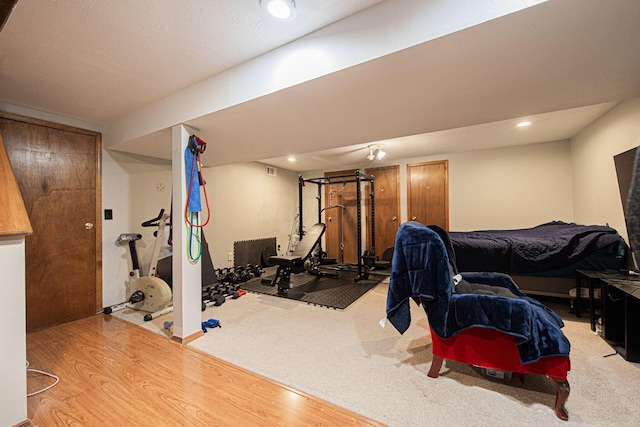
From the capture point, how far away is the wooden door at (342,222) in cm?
593

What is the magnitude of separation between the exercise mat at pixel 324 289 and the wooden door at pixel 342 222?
1.15 metres

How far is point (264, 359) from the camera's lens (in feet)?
6.68

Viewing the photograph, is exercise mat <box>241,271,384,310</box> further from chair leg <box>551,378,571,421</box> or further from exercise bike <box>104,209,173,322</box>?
chair leg <box>551,378,571,421</box>

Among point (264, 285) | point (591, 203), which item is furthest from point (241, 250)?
point (591, 203)

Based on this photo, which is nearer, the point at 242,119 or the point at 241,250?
the point at 242,119

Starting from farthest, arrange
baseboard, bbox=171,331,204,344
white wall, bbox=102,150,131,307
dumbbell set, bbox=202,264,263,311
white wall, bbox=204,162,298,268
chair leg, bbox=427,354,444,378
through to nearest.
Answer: white wall, bbox=204,162,298,268 → dumbbell set, bbox=202,264,263,311 → white wall, bbox=102,150,131,307 → baseboard, bbox=171,331,204,344 → chair leg, bbox=427,354,444,378

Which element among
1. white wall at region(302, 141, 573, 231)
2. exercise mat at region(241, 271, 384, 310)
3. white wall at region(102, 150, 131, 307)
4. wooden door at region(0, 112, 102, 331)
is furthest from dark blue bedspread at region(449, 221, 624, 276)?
wooden door at region(0, 112, 102, 331)

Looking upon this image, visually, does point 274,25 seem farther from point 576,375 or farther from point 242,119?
point 576,375

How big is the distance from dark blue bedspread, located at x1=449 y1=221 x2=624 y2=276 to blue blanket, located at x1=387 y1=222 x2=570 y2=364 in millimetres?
1360

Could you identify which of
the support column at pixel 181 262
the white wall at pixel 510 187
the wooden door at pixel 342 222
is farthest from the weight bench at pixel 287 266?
the white wall at pixel 510 187

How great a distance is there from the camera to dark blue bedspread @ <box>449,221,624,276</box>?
8.50 feet

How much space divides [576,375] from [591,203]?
8.68 feet

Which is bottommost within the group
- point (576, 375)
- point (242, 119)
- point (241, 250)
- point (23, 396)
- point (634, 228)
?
point (576, 375)

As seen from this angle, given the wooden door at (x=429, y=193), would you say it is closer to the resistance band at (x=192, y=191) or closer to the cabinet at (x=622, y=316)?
the cabinet at (x=622, y=316)
